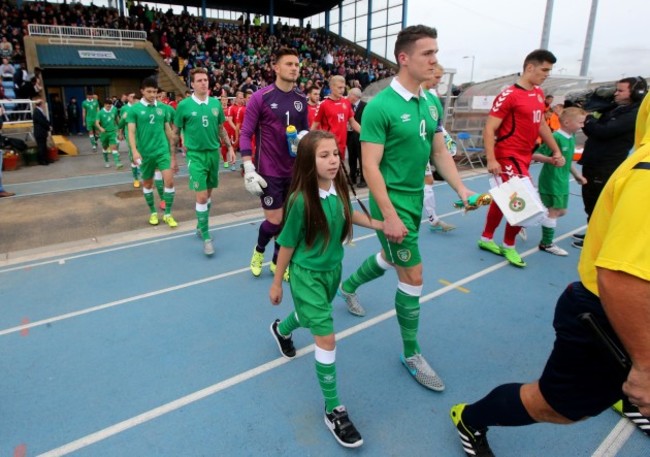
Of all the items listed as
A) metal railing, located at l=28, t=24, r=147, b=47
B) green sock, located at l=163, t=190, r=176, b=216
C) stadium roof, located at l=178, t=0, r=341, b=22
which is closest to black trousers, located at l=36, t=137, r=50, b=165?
green sock, located at l=163, t=190, r=176, b=216

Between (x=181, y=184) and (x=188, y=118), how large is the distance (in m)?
4.48

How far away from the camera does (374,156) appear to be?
2.49m

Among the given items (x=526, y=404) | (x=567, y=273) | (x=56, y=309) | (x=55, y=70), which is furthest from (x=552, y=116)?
(x=55, y=70)

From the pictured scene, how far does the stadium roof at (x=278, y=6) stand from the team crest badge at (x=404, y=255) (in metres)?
34.7

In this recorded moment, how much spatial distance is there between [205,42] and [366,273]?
88.0 feet

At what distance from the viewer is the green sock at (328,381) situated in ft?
7.40


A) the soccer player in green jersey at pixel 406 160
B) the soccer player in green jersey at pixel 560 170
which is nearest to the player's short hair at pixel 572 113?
the soccer player in green jersey at pixel 560 170

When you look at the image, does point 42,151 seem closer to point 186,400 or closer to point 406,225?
point 186,400

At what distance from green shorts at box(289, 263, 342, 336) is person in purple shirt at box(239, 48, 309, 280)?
1.75 meters

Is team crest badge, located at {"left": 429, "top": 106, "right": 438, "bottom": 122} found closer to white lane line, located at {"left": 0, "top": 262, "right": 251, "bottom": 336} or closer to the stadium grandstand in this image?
white lane line, located at {"left": 0, "top": 262, "right": 251, "bottom": 336}

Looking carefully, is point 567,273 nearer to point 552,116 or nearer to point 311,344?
point 311,344

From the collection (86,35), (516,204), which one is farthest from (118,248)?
(86,35)

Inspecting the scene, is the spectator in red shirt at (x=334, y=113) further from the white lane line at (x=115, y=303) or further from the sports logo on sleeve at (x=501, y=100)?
the white lane line at (x=115, y=303)

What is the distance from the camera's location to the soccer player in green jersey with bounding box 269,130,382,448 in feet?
7.38
